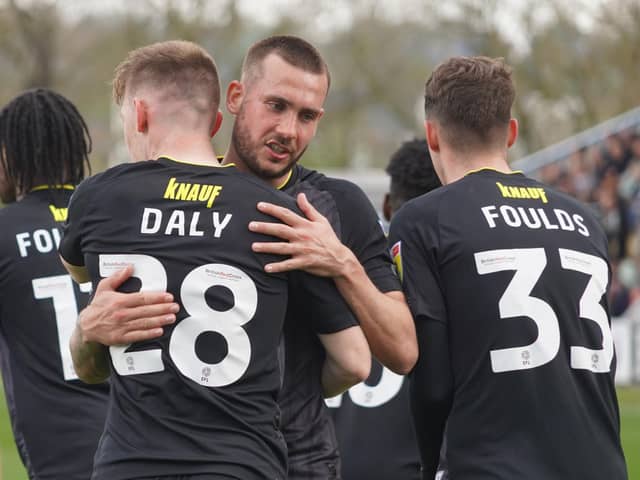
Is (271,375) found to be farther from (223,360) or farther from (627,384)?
(627,384)

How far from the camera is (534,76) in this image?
3347 centimetres

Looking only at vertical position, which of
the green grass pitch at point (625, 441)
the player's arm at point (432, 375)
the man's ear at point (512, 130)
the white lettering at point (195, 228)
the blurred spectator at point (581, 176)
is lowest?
the green grass pitch at point (625, 441)

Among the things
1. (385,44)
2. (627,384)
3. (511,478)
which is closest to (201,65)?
(511,478)

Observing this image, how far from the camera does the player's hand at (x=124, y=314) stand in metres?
3.48

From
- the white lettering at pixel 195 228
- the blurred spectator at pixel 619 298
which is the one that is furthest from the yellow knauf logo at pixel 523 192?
the blurred spectator at pixel 619 298

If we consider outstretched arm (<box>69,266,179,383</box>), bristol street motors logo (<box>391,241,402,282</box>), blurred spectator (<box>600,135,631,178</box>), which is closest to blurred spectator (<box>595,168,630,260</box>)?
blurred spectator (<box>600,135,631,178</box>)

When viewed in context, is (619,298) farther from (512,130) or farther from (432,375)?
(432,375)

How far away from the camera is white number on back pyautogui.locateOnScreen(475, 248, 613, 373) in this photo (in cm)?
382

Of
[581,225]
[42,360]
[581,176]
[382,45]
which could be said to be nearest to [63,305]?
[42,360]

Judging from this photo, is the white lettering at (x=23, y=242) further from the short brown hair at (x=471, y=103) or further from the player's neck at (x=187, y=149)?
the short brown hair at (x=471, y=103)

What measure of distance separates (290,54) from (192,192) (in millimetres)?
903

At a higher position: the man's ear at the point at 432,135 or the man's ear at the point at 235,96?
the man's ear at the point at 235,96

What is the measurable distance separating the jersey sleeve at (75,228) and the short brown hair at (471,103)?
1268mm

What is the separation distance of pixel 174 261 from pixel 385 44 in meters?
36.2
